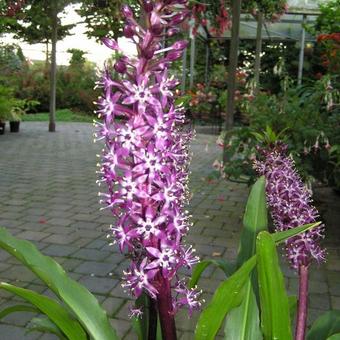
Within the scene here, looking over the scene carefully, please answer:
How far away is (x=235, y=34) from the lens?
7.30 meters

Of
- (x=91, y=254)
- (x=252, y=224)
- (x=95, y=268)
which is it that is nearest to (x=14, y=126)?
(x=91, y=254)

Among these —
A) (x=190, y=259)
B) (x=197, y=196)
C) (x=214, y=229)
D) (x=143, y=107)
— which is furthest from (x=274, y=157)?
(x=197, y=196)

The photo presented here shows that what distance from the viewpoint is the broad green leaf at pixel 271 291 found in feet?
4.10

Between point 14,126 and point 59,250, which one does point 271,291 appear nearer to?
point 59,250

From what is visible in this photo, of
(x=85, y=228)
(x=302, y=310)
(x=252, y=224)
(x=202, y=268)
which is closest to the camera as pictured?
(x=302, y=310)

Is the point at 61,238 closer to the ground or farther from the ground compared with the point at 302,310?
closer to the ground

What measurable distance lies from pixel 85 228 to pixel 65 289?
337 centimetres

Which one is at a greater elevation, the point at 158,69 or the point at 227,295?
the point at 158,69

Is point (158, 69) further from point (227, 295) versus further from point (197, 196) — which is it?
point (197, 196)

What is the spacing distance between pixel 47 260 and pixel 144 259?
409 millimetres

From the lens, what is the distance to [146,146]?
116 cm

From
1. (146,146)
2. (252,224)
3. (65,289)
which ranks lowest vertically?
(65,289)

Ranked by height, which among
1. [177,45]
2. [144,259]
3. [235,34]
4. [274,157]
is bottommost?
[144,259]

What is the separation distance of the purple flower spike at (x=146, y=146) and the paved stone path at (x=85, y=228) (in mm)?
1658
